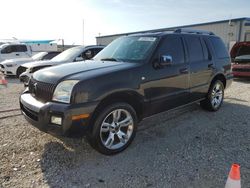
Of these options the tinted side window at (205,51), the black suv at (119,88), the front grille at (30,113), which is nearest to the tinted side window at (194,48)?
the black suv at (119,88)

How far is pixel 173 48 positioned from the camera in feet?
14.7

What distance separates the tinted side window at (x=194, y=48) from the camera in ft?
15.9

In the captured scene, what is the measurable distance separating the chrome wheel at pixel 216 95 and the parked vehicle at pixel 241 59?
519cm

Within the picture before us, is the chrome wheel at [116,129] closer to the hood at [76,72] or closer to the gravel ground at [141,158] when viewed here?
the gravel ground at [141,158]

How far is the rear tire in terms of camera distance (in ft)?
18.6

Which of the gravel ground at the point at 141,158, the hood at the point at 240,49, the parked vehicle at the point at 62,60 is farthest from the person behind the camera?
the hood at the point at 240,49

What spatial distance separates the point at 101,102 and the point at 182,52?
2.18 meters

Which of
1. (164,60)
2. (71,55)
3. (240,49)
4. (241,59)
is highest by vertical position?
(240,49)

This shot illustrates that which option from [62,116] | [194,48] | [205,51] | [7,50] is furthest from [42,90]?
[7,50]

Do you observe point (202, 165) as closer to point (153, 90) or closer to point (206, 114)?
point (153, 90)

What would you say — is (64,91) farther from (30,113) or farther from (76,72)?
(30,113)

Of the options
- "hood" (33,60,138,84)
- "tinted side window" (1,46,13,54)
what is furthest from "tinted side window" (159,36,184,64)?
"tinted side window" (1,46,13,54)

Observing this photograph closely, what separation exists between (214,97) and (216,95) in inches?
4.3

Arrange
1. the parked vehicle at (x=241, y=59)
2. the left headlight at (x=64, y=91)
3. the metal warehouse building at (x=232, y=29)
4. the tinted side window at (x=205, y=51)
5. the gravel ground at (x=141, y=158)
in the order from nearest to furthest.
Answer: the gravel ground at (x=141, y=158)
the left headlight at (x=64, y=91)
the tinted side window at (x=205, y=51)
the parked vehicle at (x=241, y=59)
the metal warehouse building at (x=232, y=29)
